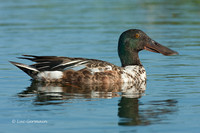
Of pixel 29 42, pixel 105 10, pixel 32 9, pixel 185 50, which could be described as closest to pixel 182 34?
pixel 185 50

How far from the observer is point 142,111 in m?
9.02

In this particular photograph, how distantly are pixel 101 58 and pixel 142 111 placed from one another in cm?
592

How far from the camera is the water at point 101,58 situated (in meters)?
8.48

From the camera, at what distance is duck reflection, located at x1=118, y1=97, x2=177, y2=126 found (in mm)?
8445

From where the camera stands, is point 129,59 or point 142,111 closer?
point 142,111

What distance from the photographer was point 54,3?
2834cm

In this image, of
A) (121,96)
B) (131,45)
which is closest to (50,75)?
(131,45)

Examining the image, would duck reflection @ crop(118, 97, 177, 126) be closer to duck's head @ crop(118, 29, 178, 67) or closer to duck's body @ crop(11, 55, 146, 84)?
duck's body @ crop(11, 55, 146, 84)

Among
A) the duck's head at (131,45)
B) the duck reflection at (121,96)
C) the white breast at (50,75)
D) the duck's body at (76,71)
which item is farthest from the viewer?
the duck's head at (131,45)

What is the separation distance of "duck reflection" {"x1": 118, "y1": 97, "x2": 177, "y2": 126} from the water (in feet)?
0.05

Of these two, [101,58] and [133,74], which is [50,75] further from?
[101,58]

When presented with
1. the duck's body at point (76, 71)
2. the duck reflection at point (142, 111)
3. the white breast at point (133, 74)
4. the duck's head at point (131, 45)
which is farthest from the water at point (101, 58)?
the duck's head at point (131, 45)

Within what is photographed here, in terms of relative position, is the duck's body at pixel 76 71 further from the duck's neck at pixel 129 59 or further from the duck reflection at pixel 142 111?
the duck reflection at pixel 142 111

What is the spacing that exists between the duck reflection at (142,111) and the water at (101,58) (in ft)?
0.05
